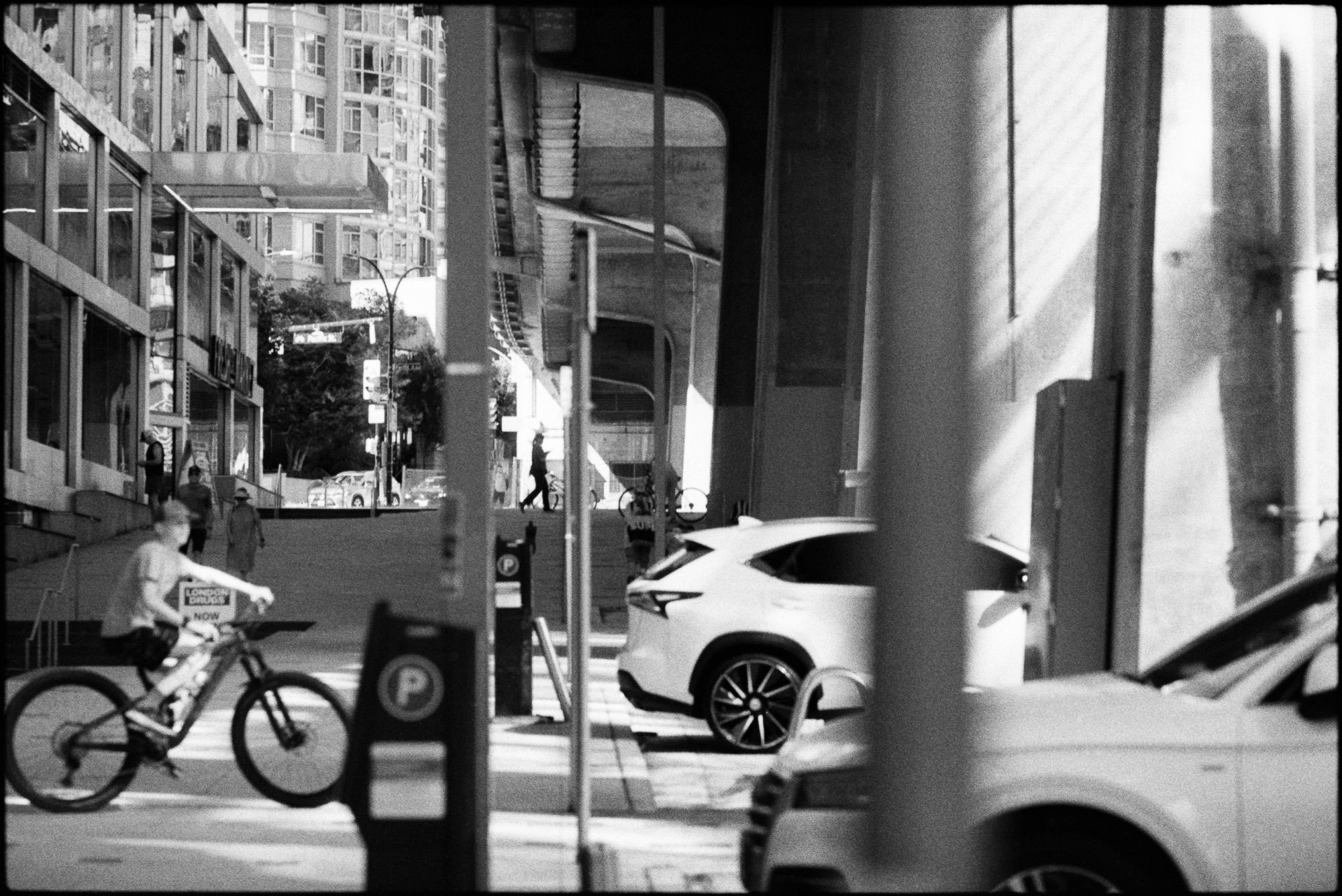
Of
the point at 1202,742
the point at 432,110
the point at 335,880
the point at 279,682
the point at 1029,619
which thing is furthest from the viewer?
the point at 432,110

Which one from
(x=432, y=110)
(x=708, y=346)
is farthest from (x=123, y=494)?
(x=432, y=110)

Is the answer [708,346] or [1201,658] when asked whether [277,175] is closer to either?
[708,346]

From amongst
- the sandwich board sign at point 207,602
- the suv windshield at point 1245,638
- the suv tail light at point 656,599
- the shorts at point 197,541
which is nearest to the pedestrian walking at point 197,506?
the shorts at point 197,541

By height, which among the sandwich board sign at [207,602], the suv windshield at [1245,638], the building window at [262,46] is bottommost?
the sandwich board sign at [207,602]

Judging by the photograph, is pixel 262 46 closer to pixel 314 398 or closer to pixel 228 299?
pixel 314 398

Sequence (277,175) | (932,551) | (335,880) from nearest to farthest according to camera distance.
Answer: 1. (932,551)
2. (335,880)
3. (277,175)

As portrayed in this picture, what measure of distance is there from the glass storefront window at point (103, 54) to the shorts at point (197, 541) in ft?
46.7

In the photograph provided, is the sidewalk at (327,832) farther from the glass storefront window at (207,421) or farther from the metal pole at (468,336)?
the glass storefront window at (207,421)

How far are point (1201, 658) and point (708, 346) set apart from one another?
50.6 metres

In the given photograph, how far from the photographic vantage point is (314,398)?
9462cm

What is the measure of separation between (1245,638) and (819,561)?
6421mm

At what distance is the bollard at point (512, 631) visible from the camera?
13.9 metres

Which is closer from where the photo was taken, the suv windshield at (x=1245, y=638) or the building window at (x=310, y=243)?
the suv windshield at (x=1245, y=638)

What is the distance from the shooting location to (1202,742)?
19.1 feet
